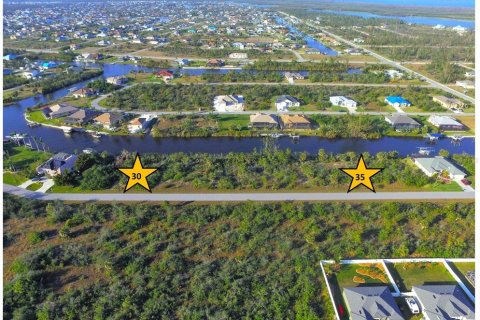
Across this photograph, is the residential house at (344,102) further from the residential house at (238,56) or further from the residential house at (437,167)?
the residential house at (238,56)

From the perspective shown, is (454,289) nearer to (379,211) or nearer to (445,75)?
(379,211)

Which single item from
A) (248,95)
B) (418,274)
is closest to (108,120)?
(248,95)

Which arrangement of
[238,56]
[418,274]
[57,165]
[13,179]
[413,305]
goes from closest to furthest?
[413,305] < [418,274] < [13,179] < [57,165] < [238,56]

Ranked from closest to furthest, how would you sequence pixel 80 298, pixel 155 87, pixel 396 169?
1. pixel 80 298
2. pixel 396 169
3. pixel 155 87

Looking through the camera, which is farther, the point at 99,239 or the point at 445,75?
the point at 445,75

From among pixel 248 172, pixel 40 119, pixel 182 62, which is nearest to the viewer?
pixel 248 172

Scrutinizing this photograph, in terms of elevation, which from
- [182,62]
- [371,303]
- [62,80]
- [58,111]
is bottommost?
→ [371,303]

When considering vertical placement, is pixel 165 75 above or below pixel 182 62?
below

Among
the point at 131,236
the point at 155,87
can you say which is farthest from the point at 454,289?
the point at 155,87

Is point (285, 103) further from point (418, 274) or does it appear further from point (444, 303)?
point (444, 303)
